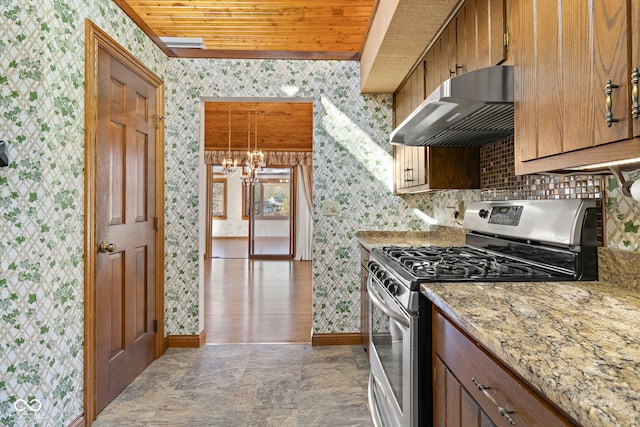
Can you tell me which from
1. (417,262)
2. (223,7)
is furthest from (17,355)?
(223,7)

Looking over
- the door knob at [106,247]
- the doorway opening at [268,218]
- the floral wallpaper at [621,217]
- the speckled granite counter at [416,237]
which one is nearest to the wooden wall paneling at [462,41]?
the floral wallpaper at [621,217]

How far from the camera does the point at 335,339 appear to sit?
10.3ft

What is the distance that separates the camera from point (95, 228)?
6.74 feet

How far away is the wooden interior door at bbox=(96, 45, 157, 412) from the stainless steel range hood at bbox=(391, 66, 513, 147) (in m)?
1.66

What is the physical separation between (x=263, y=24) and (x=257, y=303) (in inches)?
114

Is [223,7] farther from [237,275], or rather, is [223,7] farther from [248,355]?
[237,275]

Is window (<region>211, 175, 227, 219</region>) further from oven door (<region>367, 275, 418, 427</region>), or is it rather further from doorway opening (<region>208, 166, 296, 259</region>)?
oven door (<region>367, 275, 418, 427</region>)

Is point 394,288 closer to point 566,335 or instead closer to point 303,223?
point 566,335

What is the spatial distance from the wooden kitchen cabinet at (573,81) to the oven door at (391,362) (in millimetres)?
723

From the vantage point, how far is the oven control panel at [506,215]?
1.82 metres

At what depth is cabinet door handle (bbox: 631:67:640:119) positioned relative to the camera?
85 cm

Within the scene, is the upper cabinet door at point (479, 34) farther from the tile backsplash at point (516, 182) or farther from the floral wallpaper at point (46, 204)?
the floral wallpaper at point (46, 204)

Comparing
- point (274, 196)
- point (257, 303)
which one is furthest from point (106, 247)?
point (274, 196)

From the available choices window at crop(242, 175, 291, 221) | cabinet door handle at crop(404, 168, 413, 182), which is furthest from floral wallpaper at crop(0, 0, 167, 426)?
window at crop(242, 175, 291, 221)
